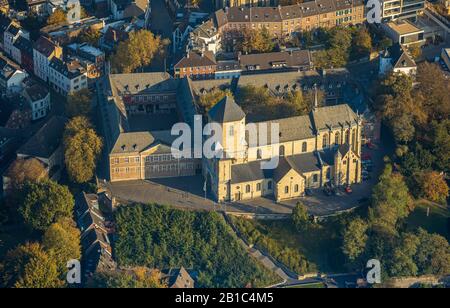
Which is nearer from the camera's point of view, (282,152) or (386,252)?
(386,252)

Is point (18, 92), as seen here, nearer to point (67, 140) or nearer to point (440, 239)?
point (67, 140)

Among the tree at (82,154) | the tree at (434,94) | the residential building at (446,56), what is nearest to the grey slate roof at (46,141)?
the tree at (82,154)

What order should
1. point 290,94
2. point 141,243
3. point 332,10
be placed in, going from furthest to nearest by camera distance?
point 332,10
point 290,94
point 141,243

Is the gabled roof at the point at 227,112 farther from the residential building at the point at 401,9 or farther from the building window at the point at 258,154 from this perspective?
the residential building at the point at 401,9

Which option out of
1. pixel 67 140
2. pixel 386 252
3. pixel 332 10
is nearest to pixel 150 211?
pixel 67 140

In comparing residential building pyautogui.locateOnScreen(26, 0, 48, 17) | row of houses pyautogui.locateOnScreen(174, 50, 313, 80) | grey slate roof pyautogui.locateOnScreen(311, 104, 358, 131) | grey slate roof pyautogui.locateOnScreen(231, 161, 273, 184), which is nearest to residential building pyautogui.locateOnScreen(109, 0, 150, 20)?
residential building pyautogui.locateOnScreen(26, 0, 48, 17)
